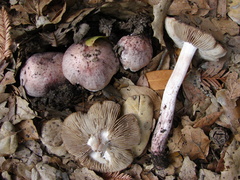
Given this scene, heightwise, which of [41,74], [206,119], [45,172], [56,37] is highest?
[56,37]

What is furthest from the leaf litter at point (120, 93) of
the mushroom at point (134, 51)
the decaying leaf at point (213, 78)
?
the mushroom at point (134, 51)

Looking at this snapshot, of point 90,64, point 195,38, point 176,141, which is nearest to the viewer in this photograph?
point 195,38

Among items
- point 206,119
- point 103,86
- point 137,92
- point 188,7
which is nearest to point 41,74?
point 103,86

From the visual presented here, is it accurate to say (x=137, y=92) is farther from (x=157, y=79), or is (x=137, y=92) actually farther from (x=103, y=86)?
(x=103, y=86)

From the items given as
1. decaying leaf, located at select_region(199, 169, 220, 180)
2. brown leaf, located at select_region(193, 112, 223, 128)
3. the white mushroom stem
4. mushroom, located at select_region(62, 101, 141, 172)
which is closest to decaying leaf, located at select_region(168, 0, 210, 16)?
the white mushroom stem

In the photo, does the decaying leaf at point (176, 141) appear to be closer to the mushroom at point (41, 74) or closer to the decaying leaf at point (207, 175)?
the decaying leaf at point (207, 175)

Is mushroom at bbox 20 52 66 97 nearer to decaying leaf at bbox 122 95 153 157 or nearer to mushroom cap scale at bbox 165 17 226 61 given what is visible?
decaying leaf at bbox 122 95 153 157
